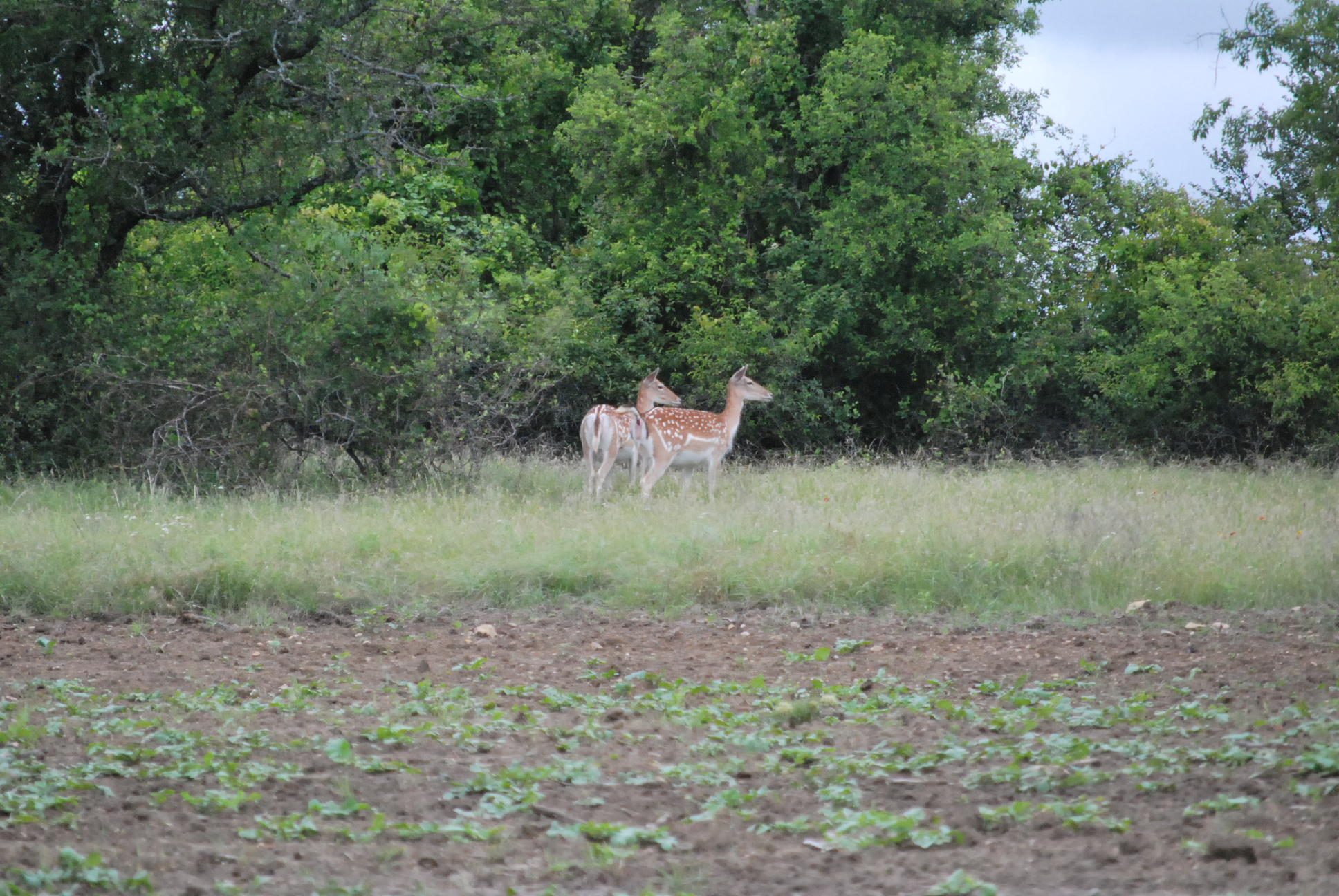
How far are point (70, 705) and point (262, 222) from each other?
953 centimetres

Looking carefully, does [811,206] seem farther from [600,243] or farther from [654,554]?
[654,554]

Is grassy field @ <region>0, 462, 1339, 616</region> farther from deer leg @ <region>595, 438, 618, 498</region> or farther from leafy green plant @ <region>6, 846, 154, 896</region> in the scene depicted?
leafy green plant @ <region>6, 846, 154, 896</region>

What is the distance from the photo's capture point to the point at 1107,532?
33.3 feet

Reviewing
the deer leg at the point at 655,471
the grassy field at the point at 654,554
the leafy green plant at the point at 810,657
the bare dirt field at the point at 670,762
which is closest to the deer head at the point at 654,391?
the deer leg at the point at 655,471

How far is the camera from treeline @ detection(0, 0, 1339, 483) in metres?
13.5

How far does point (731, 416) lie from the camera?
51.9ft

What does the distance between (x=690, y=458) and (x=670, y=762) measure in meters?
9.54

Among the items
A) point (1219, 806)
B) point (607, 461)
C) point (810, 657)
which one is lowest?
point (810, 657)

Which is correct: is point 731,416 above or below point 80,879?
above

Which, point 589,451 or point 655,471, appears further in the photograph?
point 655,471

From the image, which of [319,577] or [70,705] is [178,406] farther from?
[70,705]

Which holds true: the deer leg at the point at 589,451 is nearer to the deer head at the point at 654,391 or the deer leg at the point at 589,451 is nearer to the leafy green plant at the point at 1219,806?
the deer head at the point at 654,391

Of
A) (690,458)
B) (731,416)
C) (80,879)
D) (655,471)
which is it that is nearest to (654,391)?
(731,416)

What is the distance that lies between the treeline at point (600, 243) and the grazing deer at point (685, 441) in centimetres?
185
